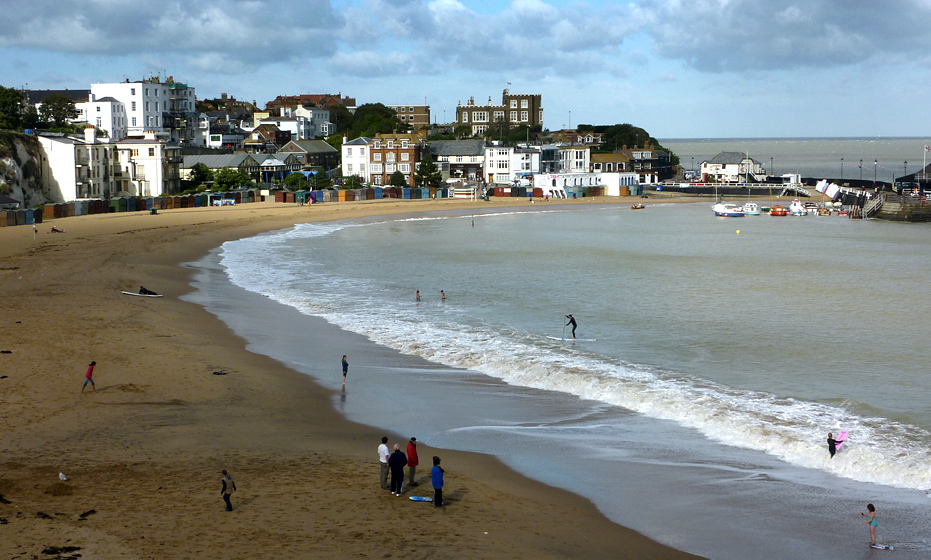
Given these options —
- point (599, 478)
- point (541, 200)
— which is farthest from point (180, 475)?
point (541, 200)

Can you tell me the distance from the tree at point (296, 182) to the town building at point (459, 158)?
2660 cm

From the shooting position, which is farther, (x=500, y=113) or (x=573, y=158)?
(x=500, y=113)

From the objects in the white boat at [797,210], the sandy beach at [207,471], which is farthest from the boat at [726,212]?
the sandy beach at [207,471]

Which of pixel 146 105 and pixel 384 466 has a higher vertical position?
pixel 146 105

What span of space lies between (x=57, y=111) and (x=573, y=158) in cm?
7379

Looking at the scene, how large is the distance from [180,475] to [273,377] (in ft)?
24.5

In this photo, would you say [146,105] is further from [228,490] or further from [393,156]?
[228,490]

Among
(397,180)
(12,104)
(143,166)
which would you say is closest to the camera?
(143,166)

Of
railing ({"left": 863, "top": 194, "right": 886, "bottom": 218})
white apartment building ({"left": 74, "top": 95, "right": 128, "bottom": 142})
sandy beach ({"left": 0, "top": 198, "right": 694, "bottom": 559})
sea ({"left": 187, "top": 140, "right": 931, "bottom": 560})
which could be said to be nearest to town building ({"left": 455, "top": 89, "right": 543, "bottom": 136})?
white apartment building ({"left": 74, "top": 95, "right": 128, "bottom": 142})

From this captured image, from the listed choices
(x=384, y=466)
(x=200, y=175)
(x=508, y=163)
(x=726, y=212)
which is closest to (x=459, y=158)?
(x=508, y=163)

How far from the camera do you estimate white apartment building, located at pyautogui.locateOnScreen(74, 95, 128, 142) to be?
11925cm

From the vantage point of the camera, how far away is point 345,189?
9912 cm

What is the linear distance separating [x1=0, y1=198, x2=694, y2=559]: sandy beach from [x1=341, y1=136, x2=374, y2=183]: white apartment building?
9103cm

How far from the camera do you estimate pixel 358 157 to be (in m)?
116
